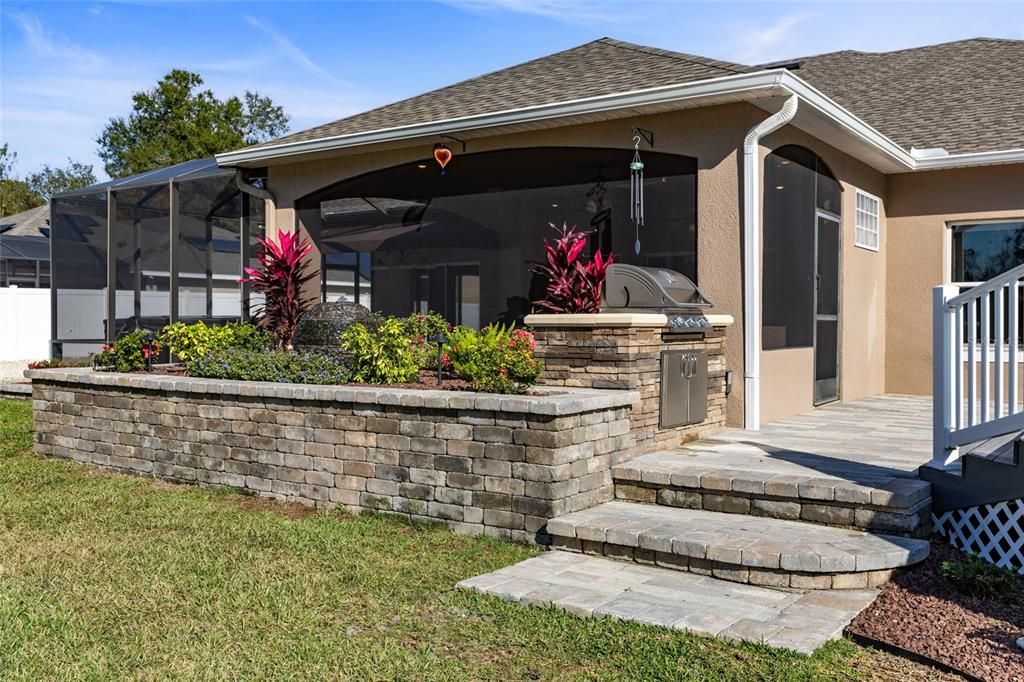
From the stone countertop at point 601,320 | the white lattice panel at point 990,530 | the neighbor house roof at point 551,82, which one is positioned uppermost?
the neighbor house roof at point 551,82

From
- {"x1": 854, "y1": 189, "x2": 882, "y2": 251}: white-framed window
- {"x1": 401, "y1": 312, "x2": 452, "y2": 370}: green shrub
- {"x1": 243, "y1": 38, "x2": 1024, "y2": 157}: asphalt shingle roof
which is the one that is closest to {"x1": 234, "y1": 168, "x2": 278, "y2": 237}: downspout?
{"x1": 243, "y1": 38, "x2": 1024, "y2": 157}: asphalt shingle roof

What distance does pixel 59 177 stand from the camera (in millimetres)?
48094

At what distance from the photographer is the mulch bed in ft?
12.3

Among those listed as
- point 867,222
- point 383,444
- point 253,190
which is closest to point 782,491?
point 383,444

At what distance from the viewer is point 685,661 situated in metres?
3.67

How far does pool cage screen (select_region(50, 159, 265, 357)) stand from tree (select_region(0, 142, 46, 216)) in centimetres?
2208

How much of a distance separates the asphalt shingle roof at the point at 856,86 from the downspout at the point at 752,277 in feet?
2.39

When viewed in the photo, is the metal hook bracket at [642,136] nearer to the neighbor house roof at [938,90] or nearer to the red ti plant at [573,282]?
the red ti plant at [573,282]

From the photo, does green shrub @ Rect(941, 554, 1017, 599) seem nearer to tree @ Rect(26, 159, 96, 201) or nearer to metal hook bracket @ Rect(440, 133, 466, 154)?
metal hook bracket @ Rect(440, 133, 466, 154)

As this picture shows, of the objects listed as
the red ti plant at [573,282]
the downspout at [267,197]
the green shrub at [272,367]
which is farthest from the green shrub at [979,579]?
the downspout at [267,197]

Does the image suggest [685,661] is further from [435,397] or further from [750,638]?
[435,397]

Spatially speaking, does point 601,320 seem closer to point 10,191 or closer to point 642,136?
point 642,136

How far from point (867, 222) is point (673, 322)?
5020mm

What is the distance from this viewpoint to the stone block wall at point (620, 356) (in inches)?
258
